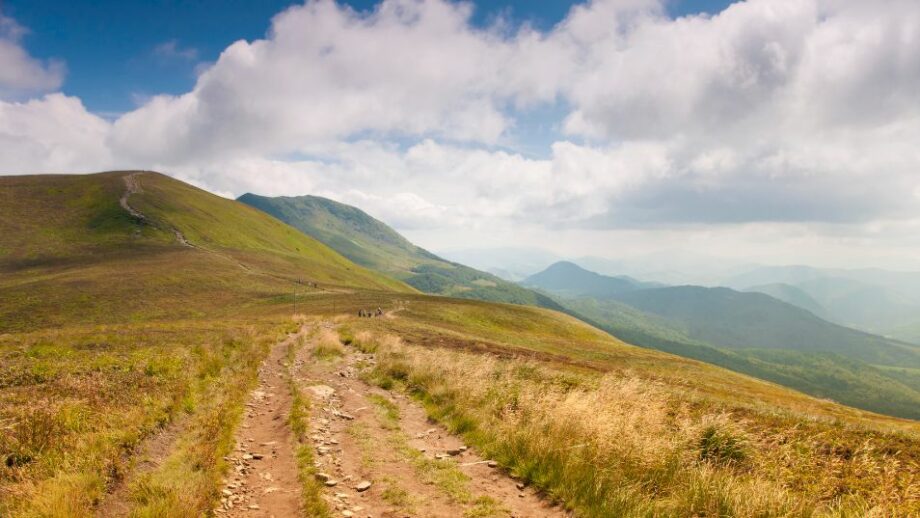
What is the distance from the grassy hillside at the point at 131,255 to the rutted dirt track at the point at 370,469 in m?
47.8

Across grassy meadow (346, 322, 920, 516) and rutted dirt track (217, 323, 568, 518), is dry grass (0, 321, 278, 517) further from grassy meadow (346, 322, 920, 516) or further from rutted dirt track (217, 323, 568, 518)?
grassy meadow (346, 322, 920, 516)

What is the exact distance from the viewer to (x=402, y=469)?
1018cm

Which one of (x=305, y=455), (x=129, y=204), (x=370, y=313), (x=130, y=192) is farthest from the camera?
(x=130, y=192)

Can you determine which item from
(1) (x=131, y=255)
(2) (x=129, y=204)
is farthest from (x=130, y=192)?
(1) (x=131, y=255)

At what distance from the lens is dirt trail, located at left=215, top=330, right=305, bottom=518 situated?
829 cm

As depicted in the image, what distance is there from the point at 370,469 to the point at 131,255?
9803 centimetres

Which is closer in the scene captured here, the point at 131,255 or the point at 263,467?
the point at 263,467

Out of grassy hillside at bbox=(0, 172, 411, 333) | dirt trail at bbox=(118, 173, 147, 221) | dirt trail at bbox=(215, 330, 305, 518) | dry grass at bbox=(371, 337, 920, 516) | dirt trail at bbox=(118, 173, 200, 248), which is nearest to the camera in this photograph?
dry grass at bbox=(371, 337, 920, 516)

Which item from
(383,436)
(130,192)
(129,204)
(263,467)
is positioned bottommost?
(263,467)

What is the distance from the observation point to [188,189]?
165 m

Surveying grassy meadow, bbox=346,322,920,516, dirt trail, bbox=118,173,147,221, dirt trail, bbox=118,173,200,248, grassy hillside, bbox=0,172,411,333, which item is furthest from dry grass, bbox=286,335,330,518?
dirt trail, bbox=118,173,147,221

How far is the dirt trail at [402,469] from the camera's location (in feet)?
27.4

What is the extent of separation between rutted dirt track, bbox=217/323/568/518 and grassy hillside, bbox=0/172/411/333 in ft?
157

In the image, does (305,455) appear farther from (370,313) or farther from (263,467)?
(370,313)
